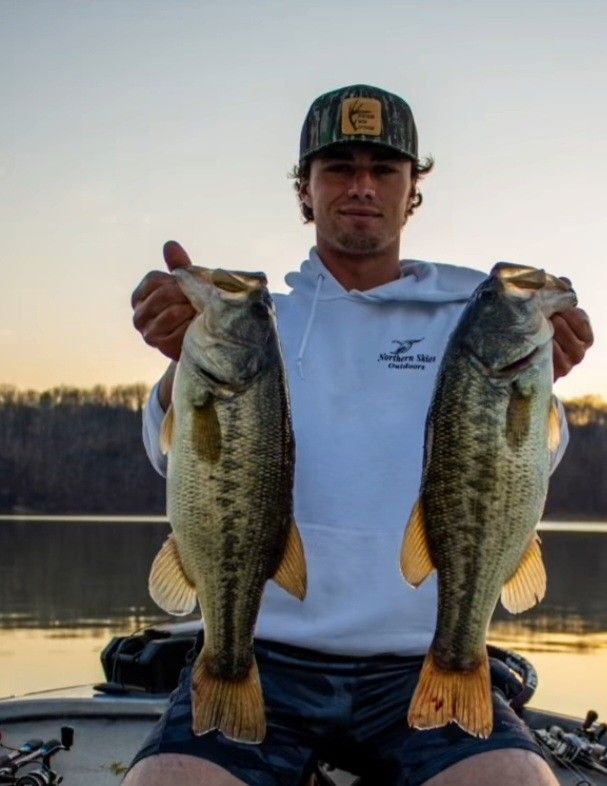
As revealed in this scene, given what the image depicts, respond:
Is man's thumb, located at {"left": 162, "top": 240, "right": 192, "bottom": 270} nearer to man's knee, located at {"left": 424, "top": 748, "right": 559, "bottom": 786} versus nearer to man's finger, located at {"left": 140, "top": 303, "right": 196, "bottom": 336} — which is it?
man's finger, located at {"left": 140, "top": 303, "right": 196, "bottom": 336}

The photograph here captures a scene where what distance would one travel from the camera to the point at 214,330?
3.80 m

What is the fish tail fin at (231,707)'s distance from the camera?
12.8ft

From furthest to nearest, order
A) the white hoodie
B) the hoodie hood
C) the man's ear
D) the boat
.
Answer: the boat
the man's ear
the hoodie hood
the white hoodie

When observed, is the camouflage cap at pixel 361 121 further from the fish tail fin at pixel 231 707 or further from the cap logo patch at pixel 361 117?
the fish tail fin at pixel 231 707

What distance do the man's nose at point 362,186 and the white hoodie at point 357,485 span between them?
63 cm

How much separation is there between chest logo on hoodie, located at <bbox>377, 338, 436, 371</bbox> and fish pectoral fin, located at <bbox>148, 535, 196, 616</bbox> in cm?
130

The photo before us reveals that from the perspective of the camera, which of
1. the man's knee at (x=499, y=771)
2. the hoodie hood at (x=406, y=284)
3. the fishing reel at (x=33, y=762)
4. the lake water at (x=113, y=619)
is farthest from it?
the lake water at (x=113, y=619)

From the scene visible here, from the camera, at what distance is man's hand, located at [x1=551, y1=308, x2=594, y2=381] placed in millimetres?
3996

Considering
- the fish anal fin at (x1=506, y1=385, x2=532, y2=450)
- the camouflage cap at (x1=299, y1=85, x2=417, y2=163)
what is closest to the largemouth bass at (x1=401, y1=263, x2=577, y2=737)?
the fish anal fin at (x1=506, y1=385, x2=532, y2=450)

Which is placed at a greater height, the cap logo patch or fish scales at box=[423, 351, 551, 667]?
the cap logo patch

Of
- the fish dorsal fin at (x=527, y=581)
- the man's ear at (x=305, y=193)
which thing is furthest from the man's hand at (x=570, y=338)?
the man's ear at (x=305, y=193)

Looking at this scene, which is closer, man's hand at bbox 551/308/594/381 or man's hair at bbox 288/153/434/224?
man's hand at bbox 551/308/594/381

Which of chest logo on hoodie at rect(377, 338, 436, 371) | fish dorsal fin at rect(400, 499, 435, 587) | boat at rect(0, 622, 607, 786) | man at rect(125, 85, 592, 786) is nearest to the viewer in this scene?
fish dorsal fin at rect(400, 499, 435, 587)

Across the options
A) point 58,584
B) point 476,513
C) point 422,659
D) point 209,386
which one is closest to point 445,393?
point 476,513
